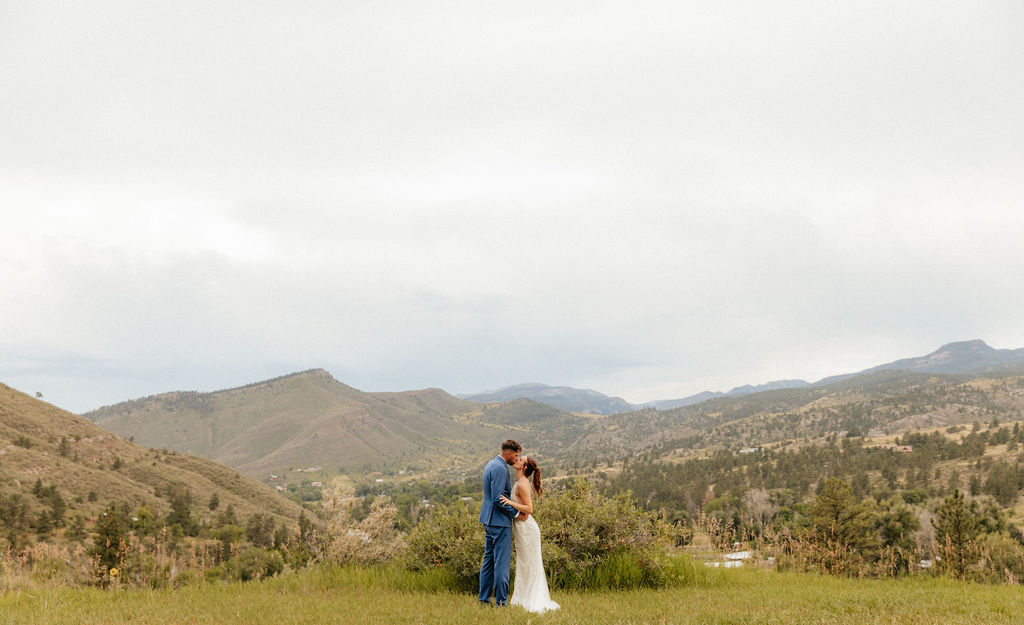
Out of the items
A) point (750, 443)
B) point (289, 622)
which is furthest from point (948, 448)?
point (289, 622)

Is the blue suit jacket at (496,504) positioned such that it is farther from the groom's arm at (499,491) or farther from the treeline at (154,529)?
the treeline at (154,529)

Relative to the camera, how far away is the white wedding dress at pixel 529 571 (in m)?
9.13

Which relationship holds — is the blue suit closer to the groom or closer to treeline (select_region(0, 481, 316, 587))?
the groom

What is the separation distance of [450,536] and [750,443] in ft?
571

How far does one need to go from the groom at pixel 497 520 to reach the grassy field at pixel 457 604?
21.5 inches

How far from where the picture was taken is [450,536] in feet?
37.8

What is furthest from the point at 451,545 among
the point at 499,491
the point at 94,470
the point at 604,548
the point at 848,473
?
the point at 848,473

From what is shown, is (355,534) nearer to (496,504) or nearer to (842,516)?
(496,504)

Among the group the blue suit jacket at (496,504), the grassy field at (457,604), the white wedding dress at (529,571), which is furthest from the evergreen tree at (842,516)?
the blue suit jacket at (496,504)

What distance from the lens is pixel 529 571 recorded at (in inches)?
369

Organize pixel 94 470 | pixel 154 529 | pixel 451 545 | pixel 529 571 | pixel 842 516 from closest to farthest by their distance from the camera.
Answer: pixel 529 571 < pixel 451 545 < pixel 842 516 < pixel 154 529 < pixel 94 470

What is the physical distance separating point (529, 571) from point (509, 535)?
0.70 m

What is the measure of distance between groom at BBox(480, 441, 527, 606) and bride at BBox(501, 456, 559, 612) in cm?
14

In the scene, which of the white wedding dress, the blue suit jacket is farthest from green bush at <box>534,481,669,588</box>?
the blue suit jacket
